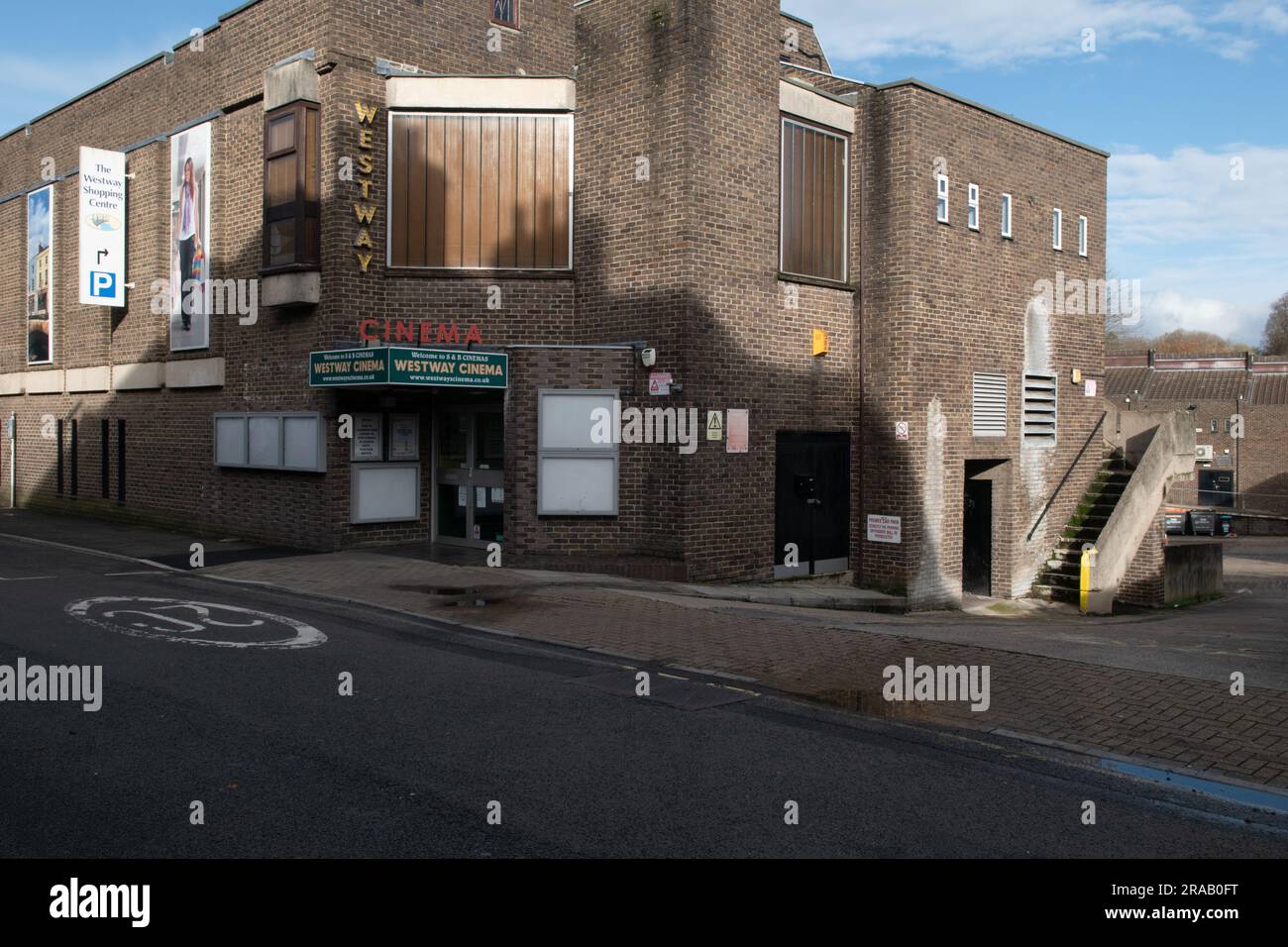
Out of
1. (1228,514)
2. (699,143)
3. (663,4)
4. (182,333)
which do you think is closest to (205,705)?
(699,143)

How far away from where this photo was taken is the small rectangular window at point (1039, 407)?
65.1 feet

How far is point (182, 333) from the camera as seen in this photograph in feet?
66.1

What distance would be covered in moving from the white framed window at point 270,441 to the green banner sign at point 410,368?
50.9 inches

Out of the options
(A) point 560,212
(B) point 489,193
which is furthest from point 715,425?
(B) point 489,193

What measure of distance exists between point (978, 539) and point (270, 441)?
12.4 meters

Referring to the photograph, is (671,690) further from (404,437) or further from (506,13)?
(506,13)

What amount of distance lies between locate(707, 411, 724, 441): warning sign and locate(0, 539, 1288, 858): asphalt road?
20.7 feet

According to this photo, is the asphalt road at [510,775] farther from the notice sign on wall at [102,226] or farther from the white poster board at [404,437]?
the notice sign on wall at [102,226]

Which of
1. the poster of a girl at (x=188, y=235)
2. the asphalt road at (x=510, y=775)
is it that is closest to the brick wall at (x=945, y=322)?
the asphalt road at (x=510, y=775)

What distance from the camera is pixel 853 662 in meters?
9.59

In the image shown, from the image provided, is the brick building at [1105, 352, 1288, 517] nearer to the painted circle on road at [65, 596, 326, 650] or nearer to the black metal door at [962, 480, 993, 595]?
the black metal door at [962, 480, 993, 595]

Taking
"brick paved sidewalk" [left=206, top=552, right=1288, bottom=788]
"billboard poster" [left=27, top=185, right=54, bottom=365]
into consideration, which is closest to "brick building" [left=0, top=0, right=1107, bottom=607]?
"brick paved sidewalk" [left=206, top=552, right=1288, bottom=788]
